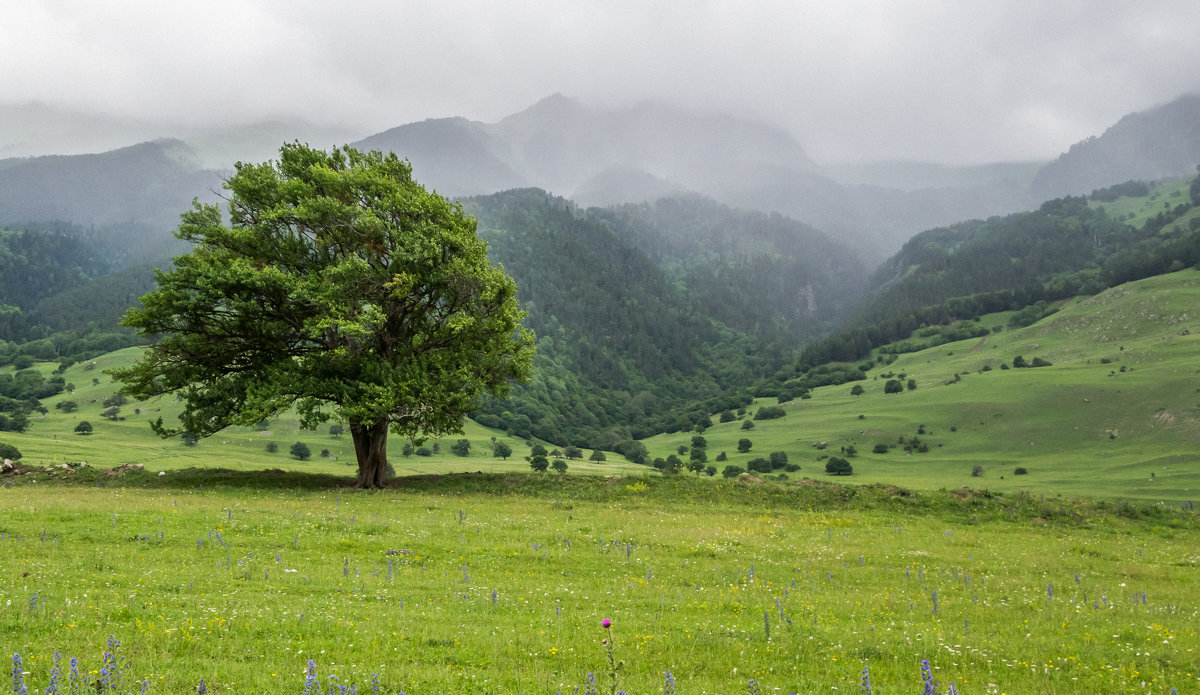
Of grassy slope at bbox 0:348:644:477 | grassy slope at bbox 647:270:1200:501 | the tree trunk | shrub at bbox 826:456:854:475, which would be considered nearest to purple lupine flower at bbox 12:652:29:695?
the tree trunk

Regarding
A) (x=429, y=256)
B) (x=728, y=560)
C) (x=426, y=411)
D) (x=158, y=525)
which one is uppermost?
(x=429, y=256)

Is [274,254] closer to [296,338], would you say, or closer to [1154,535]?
[296,338]

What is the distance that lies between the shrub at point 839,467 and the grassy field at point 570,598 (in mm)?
104220

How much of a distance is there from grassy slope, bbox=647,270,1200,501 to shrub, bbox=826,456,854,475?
2026 mm

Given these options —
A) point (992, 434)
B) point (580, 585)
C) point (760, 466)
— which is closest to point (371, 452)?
point (580, 585)

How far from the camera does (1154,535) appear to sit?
29062 mm

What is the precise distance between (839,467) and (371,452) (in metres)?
114

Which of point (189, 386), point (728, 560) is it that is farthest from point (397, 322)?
point (728, 560)

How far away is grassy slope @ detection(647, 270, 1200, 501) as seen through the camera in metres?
101

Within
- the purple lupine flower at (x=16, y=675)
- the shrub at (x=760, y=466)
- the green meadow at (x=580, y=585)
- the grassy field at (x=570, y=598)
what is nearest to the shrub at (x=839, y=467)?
the shrub at (x=760, y=466)

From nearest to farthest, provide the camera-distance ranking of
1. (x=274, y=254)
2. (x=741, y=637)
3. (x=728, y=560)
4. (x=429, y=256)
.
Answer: (x=741, y=637) < (x=728, y=560) < (x=429, y=256) < (x=274, y=254)

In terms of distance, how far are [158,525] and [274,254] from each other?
20.4m

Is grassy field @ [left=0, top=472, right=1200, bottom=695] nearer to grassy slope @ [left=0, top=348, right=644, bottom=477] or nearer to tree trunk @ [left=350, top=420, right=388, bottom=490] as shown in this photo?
tree trunk @ [left=350, top=420, right=388, bottom=490]

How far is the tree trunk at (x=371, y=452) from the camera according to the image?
123 feet
